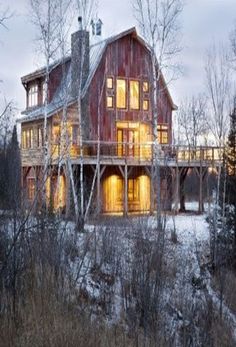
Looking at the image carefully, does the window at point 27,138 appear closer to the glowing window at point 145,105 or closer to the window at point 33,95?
the window at point 33,95

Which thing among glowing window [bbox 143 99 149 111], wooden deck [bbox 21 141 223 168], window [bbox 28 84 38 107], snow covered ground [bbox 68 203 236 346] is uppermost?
window [bbox 28 84 38 107]

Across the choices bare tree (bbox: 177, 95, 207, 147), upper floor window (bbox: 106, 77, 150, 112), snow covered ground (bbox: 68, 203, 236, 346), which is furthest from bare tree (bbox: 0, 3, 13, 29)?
bare tree (bbox: 177, 95, 207, 147)

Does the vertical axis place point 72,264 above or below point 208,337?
above

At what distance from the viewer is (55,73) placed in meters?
29.7

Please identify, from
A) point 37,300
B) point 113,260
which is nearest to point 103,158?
point 113,260

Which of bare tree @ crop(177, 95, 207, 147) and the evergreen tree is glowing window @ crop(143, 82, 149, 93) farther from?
bare tree @ crop(177, 95, 207, 147)

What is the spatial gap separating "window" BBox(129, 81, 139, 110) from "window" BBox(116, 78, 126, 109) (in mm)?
442

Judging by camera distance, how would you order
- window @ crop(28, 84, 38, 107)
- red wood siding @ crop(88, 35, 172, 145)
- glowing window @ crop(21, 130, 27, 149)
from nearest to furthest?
red wood siding @ crop(88, 35, 172, 145), glowing window @ crop(21, 130, 27, 149), window @ crop(28, 84, 38, 107)

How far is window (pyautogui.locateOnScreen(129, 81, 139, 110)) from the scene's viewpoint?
30.2 meters

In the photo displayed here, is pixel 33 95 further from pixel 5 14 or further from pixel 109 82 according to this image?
pixel 5 14

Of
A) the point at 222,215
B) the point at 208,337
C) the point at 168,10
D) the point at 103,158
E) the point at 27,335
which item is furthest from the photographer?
the point at 103,158

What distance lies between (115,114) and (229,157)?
1037 centimetres

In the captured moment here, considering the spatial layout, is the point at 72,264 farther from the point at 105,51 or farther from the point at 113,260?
the point at 105,51

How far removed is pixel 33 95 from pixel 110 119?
5799 millimetres
